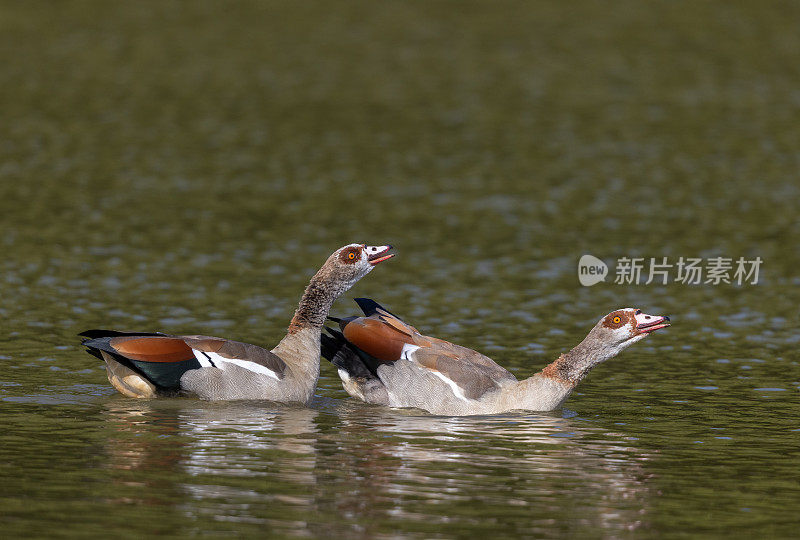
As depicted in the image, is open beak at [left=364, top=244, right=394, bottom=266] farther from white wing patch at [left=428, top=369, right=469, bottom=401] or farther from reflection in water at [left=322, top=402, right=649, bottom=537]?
reflection in water at [left=322, top=402, right=649, bottom=537]

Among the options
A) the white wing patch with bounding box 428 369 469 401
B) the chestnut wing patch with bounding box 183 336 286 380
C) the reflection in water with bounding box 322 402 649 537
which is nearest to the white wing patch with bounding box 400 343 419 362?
the white wing patch with bounding box 428 369 469 401

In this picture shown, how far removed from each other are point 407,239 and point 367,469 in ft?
74.2

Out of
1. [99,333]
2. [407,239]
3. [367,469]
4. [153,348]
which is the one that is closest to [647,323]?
[367,469]

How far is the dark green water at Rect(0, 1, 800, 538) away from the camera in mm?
18734

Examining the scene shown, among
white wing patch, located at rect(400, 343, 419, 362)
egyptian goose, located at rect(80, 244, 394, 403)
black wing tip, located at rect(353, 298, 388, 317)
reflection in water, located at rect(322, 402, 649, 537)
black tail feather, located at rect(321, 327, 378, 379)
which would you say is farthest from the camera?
black wing tip, located at rect(353, 298, 388, 317)

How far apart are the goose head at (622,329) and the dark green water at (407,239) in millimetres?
1061

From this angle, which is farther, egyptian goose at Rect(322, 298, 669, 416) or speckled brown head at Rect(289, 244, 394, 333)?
speckled brown head at Rect(289, 244, 394, 333)

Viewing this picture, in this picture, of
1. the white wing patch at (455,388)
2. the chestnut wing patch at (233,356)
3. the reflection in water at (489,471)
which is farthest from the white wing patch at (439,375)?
the chestnut wing patch at (233,356)

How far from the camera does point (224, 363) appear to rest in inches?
940

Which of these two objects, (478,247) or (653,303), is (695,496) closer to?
(653,303)

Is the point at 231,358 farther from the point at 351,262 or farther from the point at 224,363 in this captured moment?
the point at 351,262

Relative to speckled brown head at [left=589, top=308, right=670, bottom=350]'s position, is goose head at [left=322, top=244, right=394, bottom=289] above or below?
above

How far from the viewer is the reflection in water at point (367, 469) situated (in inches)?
683

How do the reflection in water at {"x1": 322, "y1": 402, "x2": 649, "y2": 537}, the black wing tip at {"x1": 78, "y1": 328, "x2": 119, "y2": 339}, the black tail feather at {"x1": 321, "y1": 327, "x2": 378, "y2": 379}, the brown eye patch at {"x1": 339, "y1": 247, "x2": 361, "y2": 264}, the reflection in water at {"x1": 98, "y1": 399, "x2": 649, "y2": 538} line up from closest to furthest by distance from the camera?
1. the reflection in water at {"x1": 98, "y1": 399, "x2": 649, "y2": 538}
2. the reflection in water at {"x1": 322, "y1": 402, "x2": 649, "y2": 537}
3. the black wing tip at {"x1": 78, "y1": 328, "x2": 119, "y2": 339}
4. the black tail feather at {"x1": 321, "y1": 327, "x2": 378, "y2": 379}
5. the brown eye patch at {"x1": 339, "y1": 247, "x2": 361, "y2": 264}
